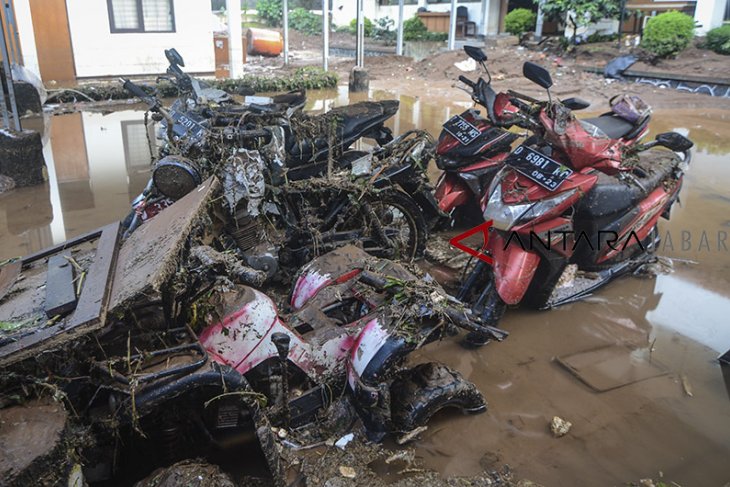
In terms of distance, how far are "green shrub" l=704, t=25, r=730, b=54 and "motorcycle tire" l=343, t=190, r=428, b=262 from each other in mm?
14637

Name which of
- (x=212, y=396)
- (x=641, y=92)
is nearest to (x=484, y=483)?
(x=212, y=396)

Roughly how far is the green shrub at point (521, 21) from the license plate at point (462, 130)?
17890mm

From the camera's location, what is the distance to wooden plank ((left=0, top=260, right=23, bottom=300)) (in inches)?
100

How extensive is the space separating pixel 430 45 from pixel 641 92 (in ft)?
32.9

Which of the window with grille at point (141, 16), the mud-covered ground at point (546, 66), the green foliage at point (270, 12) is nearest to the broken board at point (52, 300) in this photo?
the mud-covered ground at point (546, 66)

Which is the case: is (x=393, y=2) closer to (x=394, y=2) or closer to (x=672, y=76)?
(x=394, y=2)

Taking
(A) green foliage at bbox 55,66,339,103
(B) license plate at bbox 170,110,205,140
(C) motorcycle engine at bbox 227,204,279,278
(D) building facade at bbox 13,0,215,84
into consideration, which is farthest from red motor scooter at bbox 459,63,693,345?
(D) building facade at bbox 13,0,215,84

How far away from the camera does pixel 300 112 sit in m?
4.91

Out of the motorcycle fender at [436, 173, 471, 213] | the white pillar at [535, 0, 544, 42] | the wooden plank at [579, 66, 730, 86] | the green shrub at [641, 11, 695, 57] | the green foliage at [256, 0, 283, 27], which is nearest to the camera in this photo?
the motorcycle fender at [436, 173, 471, 213]

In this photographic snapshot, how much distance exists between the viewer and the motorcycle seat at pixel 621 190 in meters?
4.17

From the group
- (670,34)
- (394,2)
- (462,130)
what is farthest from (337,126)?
(394,2)

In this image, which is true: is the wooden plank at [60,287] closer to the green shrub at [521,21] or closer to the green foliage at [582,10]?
the green foliage at [582,10]

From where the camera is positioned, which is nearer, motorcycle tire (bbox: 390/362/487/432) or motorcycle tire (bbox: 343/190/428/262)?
motorcycle tire (bbox: 390/362/487/432)

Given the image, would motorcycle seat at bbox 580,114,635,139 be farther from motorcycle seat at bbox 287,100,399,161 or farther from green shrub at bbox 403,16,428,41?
green shrub at bbox 403,16,428,41
